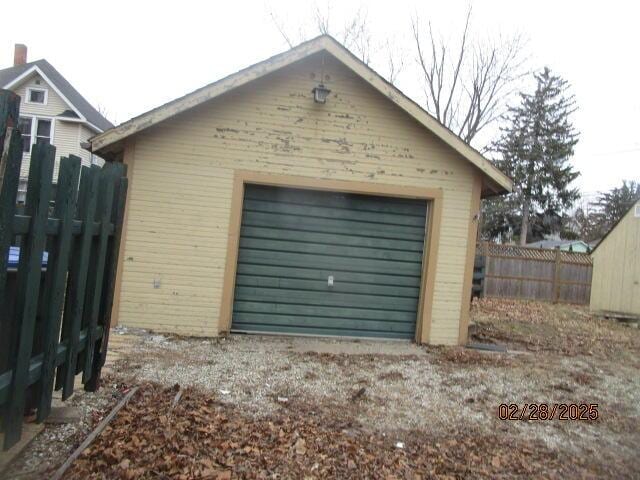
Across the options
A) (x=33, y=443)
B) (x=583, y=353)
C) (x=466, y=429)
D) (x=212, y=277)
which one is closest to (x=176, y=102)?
(x=212, y=277)

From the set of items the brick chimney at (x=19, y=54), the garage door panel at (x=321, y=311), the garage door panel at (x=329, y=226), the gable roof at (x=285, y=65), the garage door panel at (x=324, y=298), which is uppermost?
the brick chimney at (x=19, y=54)

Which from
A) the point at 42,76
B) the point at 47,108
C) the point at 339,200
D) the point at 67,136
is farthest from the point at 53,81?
the point at 339,200

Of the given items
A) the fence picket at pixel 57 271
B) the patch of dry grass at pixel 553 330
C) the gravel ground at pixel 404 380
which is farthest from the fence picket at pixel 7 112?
the patch of dry grass at pixel 553 330

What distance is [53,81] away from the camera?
24.4m

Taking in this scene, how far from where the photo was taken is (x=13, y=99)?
2.38 m

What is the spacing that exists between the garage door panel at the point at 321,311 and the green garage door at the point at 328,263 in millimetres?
16

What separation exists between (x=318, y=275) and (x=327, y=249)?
448 mm

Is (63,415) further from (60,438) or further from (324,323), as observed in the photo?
(324,323)

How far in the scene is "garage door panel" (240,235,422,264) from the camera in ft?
26.3

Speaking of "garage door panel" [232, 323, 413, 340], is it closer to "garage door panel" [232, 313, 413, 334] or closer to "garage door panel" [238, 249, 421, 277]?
"garage door panel" [232, 313, 413, 334]

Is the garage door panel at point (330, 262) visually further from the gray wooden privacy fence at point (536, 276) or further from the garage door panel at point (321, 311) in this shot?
the gray wooden privacy fence at point (536, 276)

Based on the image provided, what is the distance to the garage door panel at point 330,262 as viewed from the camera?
8.01 metres

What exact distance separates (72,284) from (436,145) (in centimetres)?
630

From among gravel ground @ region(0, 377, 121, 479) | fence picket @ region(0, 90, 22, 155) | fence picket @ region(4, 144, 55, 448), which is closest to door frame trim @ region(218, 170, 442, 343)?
gravel ground @ region(0, 377, 121, 479)
